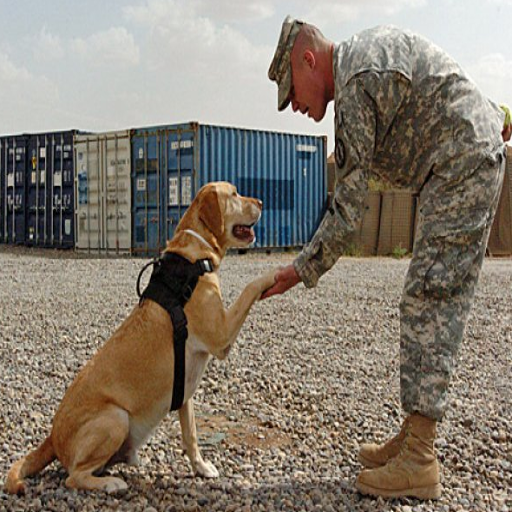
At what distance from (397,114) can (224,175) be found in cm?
1599

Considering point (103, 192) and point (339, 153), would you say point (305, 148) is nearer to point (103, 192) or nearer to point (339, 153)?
point (103, 192)

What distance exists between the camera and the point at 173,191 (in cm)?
1942

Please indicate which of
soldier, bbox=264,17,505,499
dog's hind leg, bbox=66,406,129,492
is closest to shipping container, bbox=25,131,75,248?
dog's hind leg, bbox=66,406,129,492

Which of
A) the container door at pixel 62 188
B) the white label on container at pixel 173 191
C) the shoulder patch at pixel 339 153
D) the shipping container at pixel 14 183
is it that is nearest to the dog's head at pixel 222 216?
the shoulder patch at pixel 339 153

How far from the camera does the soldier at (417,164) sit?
11.6ft

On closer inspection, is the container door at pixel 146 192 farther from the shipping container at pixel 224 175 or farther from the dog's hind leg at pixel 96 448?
the dog's hind leg at pixel 96 448

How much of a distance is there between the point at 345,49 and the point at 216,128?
52.4ft

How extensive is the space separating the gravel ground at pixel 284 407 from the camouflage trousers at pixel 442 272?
0.65m

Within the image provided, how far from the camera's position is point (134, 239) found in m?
20.3

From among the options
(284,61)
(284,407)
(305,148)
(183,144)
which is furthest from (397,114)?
(305,148)

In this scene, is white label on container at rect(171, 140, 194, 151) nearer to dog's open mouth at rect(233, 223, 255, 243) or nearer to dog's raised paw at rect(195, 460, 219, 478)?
dog's open mouth at rect(233, 223, 255, 243)

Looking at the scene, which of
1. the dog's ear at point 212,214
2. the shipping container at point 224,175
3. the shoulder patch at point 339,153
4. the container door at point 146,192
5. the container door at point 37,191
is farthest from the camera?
the container door at point 37,191

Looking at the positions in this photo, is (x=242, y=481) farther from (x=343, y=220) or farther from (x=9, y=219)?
(x=9, y=219)

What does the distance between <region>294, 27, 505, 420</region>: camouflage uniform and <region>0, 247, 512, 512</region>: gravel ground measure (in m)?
0.84
